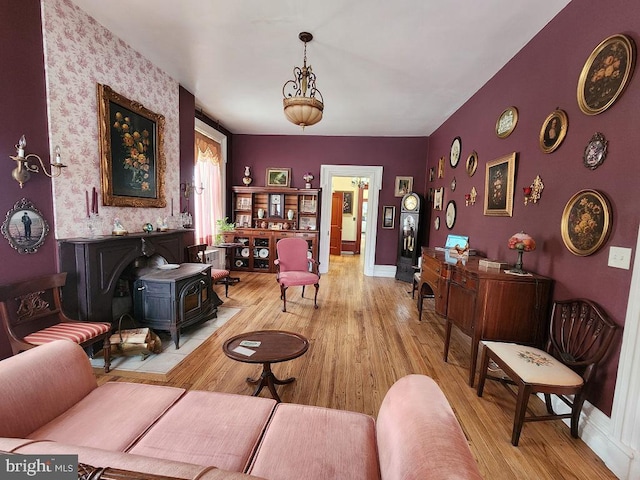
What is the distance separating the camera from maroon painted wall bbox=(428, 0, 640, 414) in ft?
5.52

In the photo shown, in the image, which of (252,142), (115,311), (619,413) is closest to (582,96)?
(619,413)

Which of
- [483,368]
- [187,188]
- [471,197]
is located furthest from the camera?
[187,188]

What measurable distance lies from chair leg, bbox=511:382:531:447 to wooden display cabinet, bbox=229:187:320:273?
4515mm

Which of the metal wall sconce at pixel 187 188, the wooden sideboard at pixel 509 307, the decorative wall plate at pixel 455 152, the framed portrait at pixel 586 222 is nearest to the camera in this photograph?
the framed portrait at pixel 586 222

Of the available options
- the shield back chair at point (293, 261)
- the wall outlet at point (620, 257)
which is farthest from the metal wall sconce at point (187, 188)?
the wall outlet at point (620, 257)

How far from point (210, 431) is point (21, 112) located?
2.60 m

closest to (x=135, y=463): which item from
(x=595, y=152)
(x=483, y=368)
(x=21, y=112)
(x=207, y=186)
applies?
(x=483, y=368)

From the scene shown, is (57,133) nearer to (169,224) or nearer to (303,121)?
(169,224)

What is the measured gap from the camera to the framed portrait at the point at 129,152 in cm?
279

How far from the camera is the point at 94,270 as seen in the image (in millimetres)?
2553

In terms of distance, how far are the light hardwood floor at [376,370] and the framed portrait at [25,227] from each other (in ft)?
4.00

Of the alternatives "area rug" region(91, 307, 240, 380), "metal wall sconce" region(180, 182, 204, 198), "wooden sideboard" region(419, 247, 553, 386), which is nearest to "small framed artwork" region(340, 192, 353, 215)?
"metal wall sconce" region(180, 182, 204, 198)

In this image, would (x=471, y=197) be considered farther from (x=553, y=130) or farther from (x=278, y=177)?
(x=278, y=177)

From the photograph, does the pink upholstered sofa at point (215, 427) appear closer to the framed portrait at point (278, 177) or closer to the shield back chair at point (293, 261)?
the shield back chair at point (293, 261)
